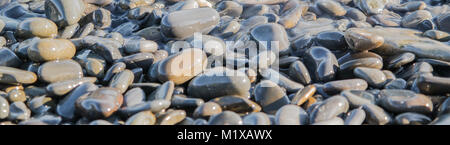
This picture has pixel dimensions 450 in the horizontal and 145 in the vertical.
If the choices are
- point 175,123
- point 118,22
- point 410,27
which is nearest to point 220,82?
point 175,123

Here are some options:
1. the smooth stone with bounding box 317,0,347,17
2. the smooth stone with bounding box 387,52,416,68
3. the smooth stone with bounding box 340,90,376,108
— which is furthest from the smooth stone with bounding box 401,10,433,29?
the smooth stone with bounding box 340,90,376,108

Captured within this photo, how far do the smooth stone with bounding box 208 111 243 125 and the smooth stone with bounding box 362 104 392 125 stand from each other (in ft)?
2.51

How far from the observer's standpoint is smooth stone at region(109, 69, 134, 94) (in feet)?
8.56

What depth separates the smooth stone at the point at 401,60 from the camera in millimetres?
2875

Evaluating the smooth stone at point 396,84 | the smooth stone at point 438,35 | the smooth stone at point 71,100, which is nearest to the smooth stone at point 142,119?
the smooth stone at point 71,100

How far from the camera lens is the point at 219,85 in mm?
2543

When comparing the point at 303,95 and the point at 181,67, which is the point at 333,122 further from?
the point at 181,67

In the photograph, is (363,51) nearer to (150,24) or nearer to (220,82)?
(220,82)

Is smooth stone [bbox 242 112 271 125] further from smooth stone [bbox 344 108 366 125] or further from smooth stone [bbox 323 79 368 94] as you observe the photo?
smooth stone [bbox 323 79 368 94]

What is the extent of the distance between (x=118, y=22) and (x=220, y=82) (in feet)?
5.55

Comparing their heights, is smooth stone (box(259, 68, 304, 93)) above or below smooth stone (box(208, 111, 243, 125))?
below

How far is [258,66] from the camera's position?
2.89 metres

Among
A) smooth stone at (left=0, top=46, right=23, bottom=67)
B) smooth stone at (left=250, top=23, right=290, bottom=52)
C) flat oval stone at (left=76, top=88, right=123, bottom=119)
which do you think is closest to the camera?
flat oval stone at (left=76, top=88, right=123, bottom=119)

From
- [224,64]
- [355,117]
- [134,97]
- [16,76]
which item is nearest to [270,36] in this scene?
[224,64]
